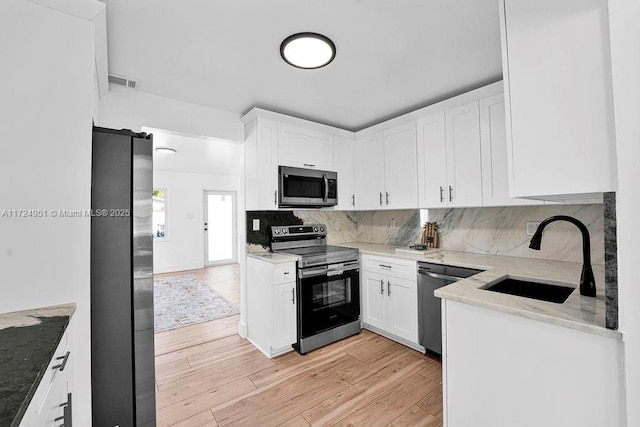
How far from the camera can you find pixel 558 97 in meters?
1.01

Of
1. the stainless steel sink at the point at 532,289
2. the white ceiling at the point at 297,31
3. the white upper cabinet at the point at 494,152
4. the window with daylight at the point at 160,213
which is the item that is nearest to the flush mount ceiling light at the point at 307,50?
the white ceiling at the point at 297,31

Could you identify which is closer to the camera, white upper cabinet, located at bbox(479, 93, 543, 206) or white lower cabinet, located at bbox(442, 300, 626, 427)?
white lower cabinet, located at bbox(442, 300, 626, 427)

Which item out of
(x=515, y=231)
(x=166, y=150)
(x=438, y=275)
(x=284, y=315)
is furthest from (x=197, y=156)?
(x=515, y=231)

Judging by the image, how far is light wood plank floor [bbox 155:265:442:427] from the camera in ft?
6.01

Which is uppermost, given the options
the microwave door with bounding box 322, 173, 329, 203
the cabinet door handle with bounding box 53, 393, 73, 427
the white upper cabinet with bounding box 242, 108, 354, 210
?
the white upper cabinet with bounding box 242, 108, 354, 210

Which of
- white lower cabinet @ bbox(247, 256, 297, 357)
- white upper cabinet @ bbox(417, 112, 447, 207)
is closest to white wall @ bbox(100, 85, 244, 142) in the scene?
white lower cabinet @ bbox(247, 256, 297, 357)

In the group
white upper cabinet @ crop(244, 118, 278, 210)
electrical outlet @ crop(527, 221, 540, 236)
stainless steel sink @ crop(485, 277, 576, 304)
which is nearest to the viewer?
stainless steel sink @ crop(485, 277, 576, 304)

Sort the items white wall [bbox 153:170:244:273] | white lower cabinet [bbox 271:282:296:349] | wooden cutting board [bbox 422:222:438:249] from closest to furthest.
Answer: white lower cabinet [bbox 271:282:296:349], wooden cutting board [bbox 422:222:438:249], white wall [bbox 153:170:244:273]

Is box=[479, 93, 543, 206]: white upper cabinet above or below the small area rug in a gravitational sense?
above

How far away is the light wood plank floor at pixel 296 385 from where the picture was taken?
1831 millimetres

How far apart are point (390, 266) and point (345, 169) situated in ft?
4.54

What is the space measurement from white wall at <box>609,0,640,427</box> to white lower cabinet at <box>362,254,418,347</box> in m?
1.72

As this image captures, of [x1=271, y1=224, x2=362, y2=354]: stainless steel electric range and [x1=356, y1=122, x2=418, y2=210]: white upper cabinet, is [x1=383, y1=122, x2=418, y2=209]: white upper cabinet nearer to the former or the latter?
[x1=356, y1=122, x2=418, y2=210]: white upper cabinet

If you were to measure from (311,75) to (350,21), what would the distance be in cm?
68
